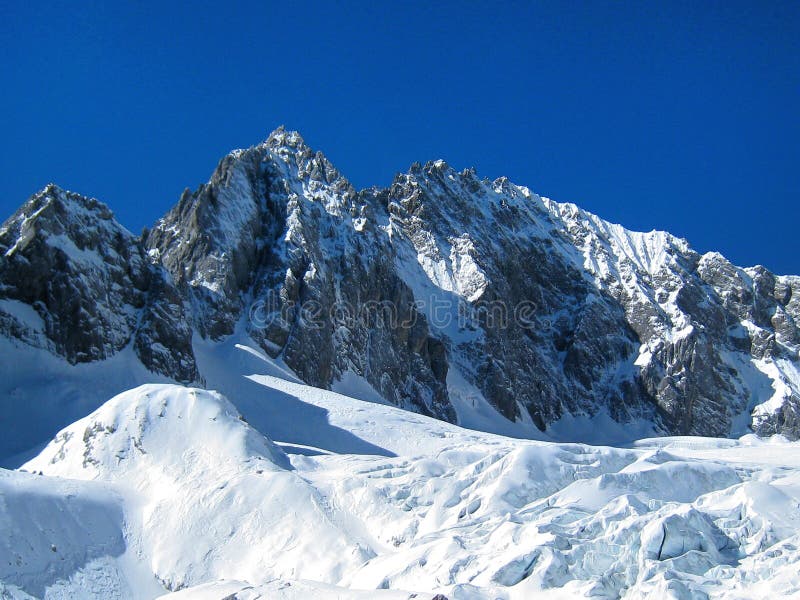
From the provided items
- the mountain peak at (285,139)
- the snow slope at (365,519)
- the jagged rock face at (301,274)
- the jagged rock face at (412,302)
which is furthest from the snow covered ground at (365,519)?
the mountain peak at (285,139)

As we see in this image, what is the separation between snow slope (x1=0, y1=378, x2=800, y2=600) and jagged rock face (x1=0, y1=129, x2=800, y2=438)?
3090cm

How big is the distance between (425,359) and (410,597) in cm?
10453

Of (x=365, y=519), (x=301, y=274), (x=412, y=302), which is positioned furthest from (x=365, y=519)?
(x=412, y=302)

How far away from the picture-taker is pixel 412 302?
139125 millimetres

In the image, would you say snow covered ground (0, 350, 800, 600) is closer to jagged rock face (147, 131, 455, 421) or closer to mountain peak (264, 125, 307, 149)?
jagged rock face (147, 131, 455, 421)

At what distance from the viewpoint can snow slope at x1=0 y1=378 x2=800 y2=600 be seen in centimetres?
3341

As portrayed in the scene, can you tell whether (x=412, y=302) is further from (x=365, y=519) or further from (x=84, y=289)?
(x=365, y=519)

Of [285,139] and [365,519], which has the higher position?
[285,139]

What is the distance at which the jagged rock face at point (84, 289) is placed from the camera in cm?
8238

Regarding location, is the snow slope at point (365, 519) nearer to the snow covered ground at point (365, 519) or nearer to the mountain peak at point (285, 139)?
the snow covered ground at point (365, 519)

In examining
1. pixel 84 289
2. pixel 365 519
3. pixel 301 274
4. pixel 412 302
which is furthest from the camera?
pixel 412 302

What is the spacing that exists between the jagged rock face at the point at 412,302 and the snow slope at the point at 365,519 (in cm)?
3090

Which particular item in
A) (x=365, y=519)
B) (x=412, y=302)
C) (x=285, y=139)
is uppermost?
(x=285, y=139)

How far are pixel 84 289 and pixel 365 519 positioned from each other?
47343 mm
